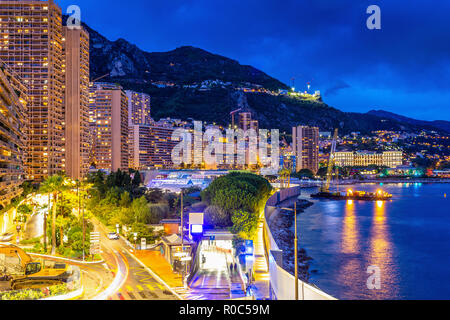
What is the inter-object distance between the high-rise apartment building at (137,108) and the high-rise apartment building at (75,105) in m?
86.7

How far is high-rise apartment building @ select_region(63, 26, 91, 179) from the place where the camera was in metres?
76.6

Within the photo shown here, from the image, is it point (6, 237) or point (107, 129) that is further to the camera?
point (107, 129)

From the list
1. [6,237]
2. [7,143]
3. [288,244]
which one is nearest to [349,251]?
[288,244]

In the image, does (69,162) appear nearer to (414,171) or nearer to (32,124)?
(32,124)

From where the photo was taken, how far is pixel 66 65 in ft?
258

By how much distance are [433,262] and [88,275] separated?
3435 centimetres

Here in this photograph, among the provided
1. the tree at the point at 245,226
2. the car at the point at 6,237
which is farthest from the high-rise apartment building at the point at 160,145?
the tree at the point at 245,226

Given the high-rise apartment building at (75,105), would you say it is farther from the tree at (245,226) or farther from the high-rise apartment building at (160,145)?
the high-rise apartment building at (160,145)

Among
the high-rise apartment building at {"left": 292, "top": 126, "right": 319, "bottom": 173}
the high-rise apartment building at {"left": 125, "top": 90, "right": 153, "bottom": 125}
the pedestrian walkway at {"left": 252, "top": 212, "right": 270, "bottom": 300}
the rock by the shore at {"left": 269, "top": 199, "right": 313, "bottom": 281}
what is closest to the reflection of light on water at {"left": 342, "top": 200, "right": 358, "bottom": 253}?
the rock by the shore at {"left": 269, "top": 199, "right": 313, "bottom": 281}

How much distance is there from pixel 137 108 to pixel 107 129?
58.4 meters

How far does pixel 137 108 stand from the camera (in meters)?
175

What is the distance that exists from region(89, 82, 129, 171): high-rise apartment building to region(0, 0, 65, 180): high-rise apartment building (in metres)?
42.0

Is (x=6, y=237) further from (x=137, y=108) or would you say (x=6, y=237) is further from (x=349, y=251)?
(x=137, y=108)
